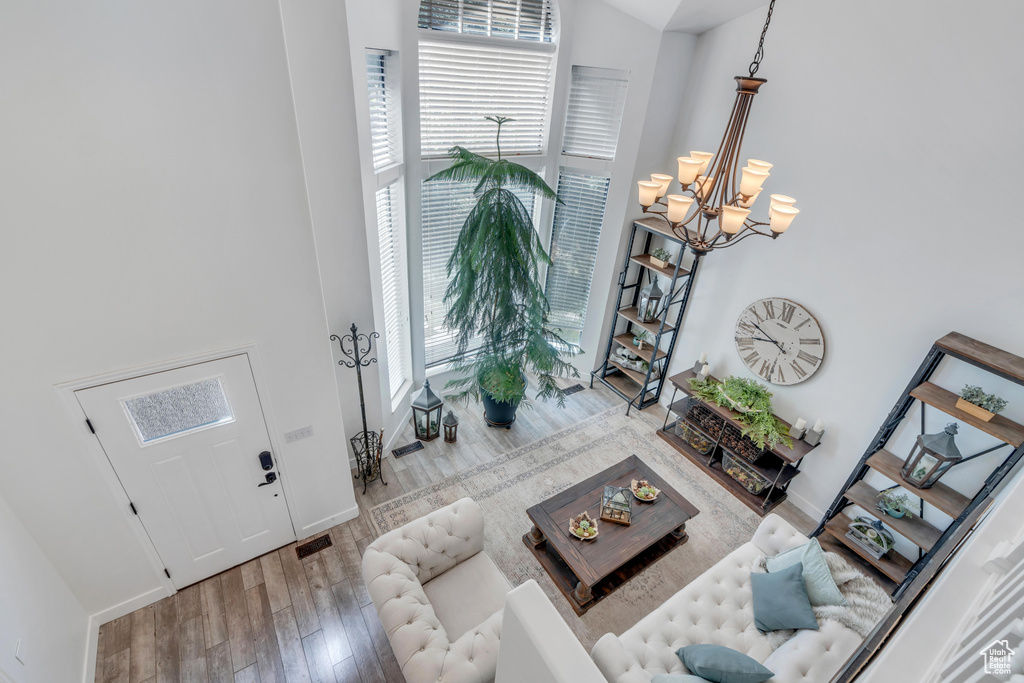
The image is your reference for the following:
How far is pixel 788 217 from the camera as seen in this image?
2.58m

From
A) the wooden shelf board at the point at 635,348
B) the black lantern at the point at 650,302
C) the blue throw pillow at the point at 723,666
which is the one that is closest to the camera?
the blue throw pillow at the point at 723,666

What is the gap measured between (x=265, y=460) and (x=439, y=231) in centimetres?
259

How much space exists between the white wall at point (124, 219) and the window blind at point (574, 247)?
3178 mm

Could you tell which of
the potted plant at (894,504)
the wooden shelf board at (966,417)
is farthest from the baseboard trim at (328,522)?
the wooden shelf board at (966,417)

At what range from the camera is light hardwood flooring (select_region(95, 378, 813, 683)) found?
120 inches

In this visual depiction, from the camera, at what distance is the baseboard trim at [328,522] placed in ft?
12.8

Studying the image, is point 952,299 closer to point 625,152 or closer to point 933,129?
point 933,129

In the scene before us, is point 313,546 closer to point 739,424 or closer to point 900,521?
point 739,424

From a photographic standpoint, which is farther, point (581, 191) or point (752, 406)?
point (581, 191)

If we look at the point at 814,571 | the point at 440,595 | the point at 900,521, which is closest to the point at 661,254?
the point at 900,521

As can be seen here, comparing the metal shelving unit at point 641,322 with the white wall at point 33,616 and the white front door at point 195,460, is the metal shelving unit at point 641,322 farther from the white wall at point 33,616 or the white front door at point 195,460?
the white wall at point 33,616

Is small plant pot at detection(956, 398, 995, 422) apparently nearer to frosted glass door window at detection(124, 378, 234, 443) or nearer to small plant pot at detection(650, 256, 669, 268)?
small plant pot at detection(650, 256, 669, 268)

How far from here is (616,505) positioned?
3.82 meters

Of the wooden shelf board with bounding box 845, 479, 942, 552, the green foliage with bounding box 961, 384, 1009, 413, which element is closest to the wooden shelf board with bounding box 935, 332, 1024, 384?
the green foliage with bounding box 961, 384, 1009, 413
